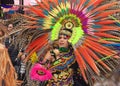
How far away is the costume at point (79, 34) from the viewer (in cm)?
495

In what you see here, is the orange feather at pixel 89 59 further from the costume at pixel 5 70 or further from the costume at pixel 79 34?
the costume at pixel 5 70

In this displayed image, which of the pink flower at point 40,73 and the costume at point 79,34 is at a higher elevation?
the costume at point 79,34

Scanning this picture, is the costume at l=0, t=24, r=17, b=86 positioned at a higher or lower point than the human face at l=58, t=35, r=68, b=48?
higher

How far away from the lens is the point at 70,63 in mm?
5160

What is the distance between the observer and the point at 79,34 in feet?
16.8

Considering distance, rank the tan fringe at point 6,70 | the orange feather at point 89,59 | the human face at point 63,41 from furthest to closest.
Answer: the human face at point 63,41 → the orange feather at point 89,59 → the tan fringe at point 6,70

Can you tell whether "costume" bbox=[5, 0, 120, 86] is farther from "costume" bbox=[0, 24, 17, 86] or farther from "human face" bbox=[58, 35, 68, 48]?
"costume" bbox=[0, 24, 17, 86]

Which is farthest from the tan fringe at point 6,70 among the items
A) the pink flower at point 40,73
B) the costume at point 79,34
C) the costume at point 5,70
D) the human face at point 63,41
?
the human face at point 63,41

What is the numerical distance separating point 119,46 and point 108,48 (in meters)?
0.17

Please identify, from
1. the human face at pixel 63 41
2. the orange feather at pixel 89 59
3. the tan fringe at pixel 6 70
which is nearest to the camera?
the tan fringe at pixel 6 70

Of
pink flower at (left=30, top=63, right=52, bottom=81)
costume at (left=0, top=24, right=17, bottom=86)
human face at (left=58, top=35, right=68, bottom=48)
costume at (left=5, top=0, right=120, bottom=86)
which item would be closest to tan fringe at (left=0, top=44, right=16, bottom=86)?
costume at (left=0, top=24, right=17, bottom=86)

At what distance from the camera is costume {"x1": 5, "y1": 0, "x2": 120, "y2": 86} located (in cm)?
495

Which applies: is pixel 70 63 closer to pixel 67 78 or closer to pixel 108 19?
pixel 67 78

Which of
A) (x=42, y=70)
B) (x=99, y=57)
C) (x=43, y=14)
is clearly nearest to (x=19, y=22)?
(x=43, y=14)
